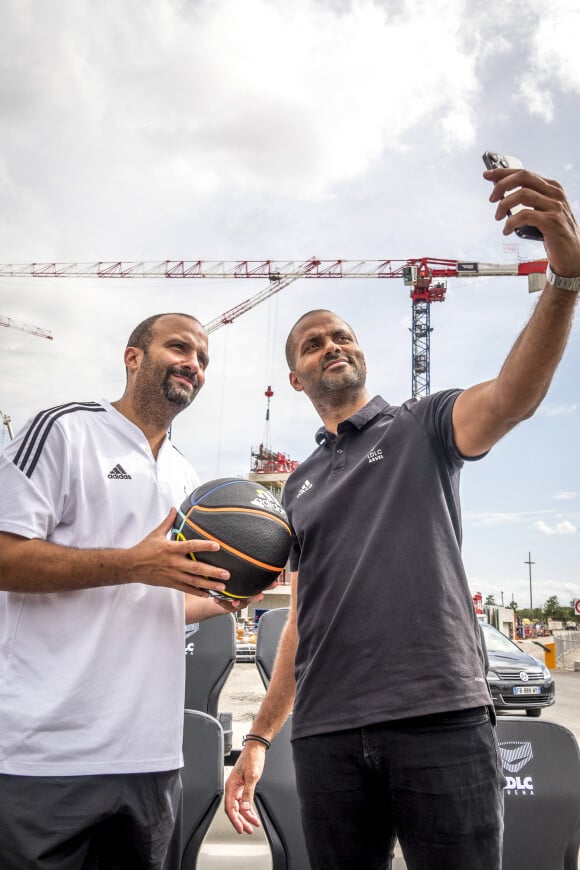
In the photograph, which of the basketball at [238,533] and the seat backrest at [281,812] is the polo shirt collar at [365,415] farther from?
the seat backrest at [281,812]

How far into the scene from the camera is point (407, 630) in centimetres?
183

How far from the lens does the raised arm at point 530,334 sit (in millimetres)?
1560

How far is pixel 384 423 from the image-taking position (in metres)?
2.24

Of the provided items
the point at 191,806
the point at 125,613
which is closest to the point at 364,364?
the point at 125,613

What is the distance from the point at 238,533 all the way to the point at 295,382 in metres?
1.02

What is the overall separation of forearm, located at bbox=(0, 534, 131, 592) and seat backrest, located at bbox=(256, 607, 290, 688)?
2.34 meters

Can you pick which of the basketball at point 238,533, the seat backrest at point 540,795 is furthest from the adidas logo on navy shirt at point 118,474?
the seat backrest at point 540,795

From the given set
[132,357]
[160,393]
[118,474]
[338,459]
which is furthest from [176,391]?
[338,459]

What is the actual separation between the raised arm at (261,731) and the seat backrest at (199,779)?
1.45 feet

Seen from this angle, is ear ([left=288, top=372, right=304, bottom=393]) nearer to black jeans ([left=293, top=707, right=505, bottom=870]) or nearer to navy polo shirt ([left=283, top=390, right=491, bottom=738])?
navy polo shirt ([left=283, top=390, right=491, bottom=738])

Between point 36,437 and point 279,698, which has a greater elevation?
point 36,437

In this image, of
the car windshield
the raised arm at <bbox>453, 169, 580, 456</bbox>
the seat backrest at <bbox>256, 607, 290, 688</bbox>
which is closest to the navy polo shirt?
the raised arm at <bbox>453, 169, 580, 456</bbox>

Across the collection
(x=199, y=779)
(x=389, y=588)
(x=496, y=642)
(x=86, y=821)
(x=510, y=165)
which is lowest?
(x=496, y=642)

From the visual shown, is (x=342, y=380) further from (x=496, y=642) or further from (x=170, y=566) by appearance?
(x=496, y=642)
